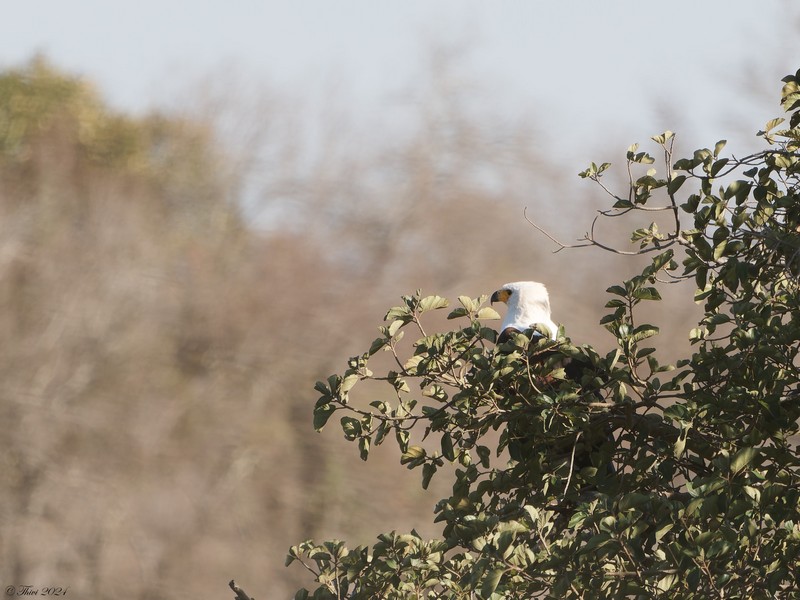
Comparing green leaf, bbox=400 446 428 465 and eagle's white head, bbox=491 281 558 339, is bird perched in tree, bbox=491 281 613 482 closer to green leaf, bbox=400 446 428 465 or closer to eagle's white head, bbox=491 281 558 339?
eagle's white head, bbox=491 281 558 339

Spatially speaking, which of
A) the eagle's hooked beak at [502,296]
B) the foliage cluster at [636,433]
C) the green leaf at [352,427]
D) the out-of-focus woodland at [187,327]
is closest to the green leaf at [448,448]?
the foliage cluster at [636,433]

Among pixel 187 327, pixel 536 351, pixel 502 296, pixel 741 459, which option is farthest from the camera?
pixel 187 327

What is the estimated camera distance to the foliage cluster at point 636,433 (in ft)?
7.59

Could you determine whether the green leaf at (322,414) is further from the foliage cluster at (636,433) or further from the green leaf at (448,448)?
the green leaf at (448,448)

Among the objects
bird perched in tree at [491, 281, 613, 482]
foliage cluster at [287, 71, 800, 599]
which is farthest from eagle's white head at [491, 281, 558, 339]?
foliage cluster at [287, 71, 800, 599]

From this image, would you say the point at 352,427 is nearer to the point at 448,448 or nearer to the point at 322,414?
the point at 322,414

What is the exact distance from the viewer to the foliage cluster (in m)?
2.31

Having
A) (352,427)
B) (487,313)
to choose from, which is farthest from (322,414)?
(487,313)

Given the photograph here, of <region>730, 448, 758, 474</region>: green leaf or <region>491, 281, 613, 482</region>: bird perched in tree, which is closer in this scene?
<region>730, 448, 758, 474</region>: green leaf

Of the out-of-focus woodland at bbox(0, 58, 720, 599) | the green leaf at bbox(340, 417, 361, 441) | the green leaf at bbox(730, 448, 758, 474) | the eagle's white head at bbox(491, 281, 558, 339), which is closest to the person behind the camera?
the green leaf at bbox(730, 448, 758, 474)

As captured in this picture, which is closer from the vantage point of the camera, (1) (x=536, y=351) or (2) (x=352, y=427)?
(1) (x=536, y=351)

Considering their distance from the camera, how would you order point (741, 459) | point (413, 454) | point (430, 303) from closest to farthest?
1. point (741, 459)
2. point (430, 303)
3. point (413, 454)

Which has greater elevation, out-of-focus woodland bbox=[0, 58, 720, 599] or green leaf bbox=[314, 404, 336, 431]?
out-of-focus woodland bbox=[0, 58, 720, 599]

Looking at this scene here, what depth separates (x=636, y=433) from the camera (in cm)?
274
